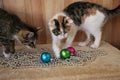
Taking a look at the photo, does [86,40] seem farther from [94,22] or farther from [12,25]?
[12,25]

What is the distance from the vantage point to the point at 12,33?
1.20 metres

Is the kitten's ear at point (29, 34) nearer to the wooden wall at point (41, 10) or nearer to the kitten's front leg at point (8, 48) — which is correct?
the kitten's front leg at point (8, 48)

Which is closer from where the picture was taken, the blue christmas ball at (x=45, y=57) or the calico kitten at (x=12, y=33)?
the blue christmas ball at (x=45, y=57)

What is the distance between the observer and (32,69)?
1004 mm

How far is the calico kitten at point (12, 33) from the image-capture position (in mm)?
1188

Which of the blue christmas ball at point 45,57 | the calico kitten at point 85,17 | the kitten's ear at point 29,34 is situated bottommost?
the blue christmas ball at point 45,57

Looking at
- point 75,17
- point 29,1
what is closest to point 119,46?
point 75,17

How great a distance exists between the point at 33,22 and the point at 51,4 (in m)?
0.19

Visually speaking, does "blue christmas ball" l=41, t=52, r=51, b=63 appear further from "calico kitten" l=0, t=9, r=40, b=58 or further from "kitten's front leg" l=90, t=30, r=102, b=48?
"kitten's front leg" l=90, t=30, r=102, b=48

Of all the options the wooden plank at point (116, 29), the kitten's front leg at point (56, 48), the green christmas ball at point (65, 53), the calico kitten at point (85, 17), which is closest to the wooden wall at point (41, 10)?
the wooden plank at point (116, 29)

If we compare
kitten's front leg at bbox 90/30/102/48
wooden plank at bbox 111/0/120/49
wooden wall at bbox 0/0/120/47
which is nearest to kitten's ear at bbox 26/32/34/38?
wooden wall at bbox 0/0/120/47

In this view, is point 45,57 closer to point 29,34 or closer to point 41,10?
point 29,34

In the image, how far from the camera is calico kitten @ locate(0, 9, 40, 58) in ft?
3.90

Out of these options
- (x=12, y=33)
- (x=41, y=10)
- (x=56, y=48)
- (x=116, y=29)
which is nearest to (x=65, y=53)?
(x=56, y=48)
